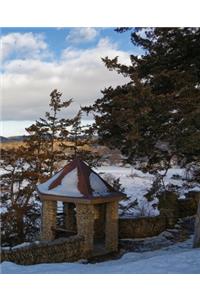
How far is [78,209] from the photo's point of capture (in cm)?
1244

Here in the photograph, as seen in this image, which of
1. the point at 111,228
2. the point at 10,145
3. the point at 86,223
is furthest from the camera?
the point at 10,145

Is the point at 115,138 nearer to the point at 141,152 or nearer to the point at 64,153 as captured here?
the point at 141,152

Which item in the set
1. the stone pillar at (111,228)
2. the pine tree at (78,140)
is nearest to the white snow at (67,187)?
the stone pillar at (111,228)

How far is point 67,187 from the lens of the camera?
504 inches

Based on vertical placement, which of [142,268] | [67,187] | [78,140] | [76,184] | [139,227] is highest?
[78,140]

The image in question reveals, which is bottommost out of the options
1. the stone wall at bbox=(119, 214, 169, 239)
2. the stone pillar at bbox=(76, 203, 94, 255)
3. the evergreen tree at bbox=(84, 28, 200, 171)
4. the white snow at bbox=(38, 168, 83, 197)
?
the stone wall at bbox=(119, 214, 169, 239)

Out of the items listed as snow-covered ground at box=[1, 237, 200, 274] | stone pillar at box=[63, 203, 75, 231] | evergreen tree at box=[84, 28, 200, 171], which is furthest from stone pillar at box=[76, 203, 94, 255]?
stone pillar at box=[63, 203, 75, 231]

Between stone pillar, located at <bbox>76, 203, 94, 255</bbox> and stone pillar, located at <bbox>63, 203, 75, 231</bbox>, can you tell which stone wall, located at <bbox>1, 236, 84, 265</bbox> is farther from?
stone pillar, located at <bbox>63, 203, 75, 231</bbox>

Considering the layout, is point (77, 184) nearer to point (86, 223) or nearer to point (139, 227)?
point (86, 223)

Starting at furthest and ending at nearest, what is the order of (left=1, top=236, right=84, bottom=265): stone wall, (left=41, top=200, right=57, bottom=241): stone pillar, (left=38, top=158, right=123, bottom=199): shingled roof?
(left=41, top=200, right=57, bottom=241): stone pillar < (left=38, top=158, right=123, bottom=199): shingled roof < (left=1, top=236, right=84, bottom=265): stone wall

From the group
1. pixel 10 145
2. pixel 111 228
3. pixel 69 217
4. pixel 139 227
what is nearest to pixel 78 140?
pixel 10 145

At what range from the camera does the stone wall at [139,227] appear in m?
14.8

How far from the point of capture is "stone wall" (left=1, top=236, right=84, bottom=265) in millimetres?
10172

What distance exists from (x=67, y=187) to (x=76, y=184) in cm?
31
